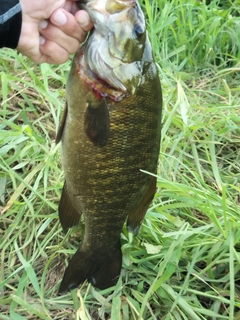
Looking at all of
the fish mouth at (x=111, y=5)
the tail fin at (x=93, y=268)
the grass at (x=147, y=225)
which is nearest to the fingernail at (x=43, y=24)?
the fish mouth at (x=111, y=5)

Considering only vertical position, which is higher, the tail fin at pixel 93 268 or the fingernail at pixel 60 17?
the fingernail at pixel 60 17

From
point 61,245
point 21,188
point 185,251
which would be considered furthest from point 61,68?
point 185,251

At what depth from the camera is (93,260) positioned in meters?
1.76

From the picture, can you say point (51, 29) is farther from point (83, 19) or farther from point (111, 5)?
point (111, 5)

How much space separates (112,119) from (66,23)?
0.35 m

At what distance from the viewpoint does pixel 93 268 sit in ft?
5.79

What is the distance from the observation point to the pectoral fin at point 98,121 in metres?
1.46

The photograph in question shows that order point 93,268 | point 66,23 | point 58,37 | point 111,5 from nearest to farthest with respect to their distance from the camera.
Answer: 1. point 111,5
2. point 66,23
3. point 58,37
4. point 93,268

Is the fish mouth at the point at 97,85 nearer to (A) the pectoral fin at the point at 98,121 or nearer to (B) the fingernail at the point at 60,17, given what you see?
(A) the pectoral fin at the point at 98,121

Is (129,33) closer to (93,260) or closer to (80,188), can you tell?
(80,188)

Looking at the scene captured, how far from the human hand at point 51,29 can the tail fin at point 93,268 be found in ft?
2.32

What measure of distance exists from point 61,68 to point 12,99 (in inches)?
14.4

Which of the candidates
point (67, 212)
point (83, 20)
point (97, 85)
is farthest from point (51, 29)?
point (67, 212)

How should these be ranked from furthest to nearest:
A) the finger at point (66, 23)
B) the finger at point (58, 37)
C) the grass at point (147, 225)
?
the grass at point (147, 225) < the finger at point (58, 37) < the finger at point (66, 23)
